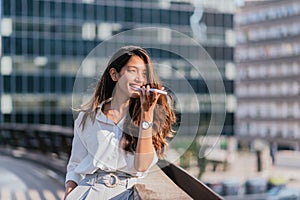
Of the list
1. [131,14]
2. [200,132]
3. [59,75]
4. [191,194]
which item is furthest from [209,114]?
[131,14]

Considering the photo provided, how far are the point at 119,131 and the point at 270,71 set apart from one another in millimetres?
59628

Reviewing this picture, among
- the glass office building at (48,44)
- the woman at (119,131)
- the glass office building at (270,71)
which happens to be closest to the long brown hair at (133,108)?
the woman at (119,131)

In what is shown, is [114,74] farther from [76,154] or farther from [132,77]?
[76,154]

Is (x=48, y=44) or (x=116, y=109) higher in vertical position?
(x=48, y=44)

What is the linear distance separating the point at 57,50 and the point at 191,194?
3156 centimetres

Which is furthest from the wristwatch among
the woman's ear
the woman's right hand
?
the woman's right hand

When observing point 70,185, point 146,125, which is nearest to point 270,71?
point 70,185

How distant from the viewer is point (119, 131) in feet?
3.35

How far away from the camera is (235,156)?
5612 centimetres

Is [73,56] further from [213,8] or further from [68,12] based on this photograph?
[213,8]

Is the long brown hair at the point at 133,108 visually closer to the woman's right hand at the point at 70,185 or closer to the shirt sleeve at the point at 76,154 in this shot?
the shirt sleeve at the point at 76,154

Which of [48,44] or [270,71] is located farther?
[270,71]

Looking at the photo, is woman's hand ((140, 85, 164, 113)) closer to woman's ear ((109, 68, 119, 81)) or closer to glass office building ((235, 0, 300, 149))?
woman's ear ((109, 68, 119, 81))

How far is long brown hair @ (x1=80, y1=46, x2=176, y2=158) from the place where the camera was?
997 millimetres
